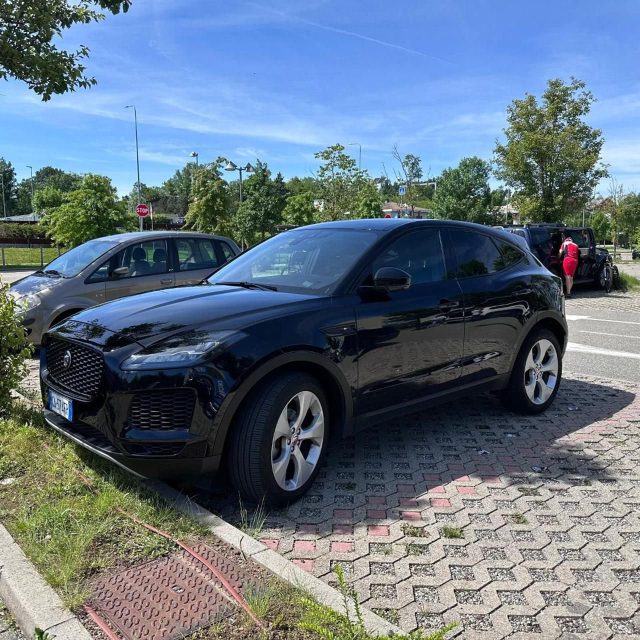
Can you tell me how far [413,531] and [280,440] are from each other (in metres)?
0.88

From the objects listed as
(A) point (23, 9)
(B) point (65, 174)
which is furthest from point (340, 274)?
(B) point (65, 174)

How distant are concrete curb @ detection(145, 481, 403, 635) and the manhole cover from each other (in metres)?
0.12

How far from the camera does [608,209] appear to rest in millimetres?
54250

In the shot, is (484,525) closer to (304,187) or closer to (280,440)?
(280,440)

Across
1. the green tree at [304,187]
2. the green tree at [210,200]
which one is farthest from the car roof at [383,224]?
the green tree at [210,200]

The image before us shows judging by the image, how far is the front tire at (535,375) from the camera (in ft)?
16.8

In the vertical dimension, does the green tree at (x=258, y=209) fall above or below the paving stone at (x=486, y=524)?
above

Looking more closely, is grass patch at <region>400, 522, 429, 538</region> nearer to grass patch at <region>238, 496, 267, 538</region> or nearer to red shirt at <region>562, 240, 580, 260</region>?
grass patch at <region>238, 496, 267, 538</region>

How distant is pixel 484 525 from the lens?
3320 mm

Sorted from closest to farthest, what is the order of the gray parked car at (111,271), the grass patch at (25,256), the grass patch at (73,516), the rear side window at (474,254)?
the grass patch at (73,516)
the rear side window at (474,254)
the gray parked car at (111,271)
the grass patch at (25,256)

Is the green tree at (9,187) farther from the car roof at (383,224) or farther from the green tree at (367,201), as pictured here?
the car roof at (383,224)

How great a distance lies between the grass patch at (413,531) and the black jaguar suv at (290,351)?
0.63 meters

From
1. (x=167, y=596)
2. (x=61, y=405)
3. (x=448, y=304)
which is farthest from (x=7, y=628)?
(x=448, y=304)

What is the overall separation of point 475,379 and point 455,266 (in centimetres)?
91
